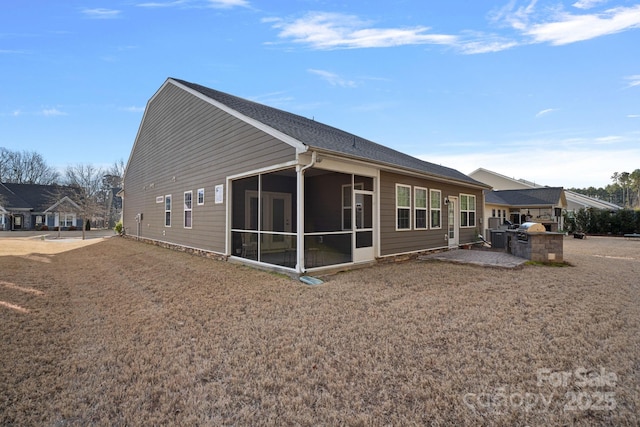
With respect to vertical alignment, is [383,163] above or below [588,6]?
below

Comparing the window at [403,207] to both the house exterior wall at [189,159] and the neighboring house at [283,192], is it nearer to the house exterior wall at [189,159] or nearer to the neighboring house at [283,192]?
the neighboring house at [283,192]

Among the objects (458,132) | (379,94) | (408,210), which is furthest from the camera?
(458,132)

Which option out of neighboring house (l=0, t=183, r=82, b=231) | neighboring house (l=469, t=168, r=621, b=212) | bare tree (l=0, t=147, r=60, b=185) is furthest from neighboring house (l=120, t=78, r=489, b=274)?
bare tree (l=0, t=147, r=60, b=185)

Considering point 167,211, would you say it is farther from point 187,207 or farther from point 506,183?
point 506,183

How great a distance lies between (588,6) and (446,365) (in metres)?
8.85

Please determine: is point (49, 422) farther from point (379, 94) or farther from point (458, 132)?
point (458, 132)

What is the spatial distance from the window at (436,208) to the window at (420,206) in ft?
1.64

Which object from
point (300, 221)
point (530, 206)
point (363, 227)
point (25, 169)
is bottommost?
point (363, 227)

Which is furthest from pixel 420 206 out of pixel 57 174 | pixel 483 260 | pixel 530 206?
pixel 57 174

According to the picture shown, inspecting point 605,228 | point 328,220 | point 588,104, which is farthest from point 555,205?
point 328,220

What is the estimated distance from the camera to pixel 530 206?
21.8 m

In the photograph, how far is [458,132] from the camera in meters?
17.6

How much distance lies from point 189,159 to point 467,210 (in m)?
11.4

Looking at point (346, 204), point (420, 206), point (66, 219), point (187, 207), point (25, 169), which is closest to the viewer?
point (346, 204)
